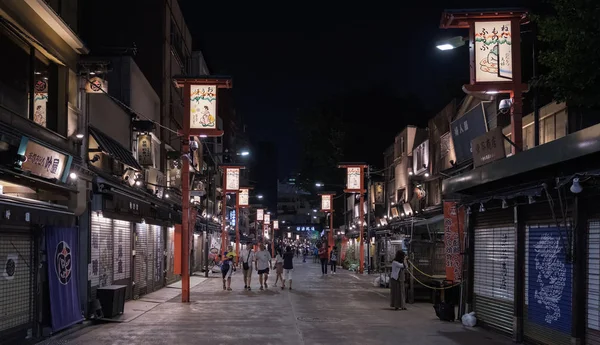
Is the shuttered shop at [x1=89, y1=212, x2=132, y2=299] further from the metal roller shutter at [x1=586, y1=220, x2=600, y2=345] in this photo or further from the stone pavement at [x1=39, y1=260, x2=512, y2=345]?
the metal roller shutter at [x1=586, y1=220, x2=600, y2=345]

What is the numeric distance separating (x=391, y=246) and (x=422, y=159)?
5234 millimetres

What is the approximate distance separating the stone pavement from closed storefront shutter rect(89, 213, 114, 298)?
5.34 feet

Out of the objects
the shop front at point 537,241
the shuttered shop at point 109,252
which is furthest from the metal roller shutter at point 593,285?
the shuttered shop at point 109,252

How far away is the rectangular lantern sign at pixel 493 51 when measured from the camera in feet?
47.6

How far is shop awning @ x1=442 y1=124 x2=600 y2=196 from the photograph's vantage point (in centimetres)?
904

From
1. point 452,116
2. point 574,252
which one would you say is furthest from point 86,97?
point 452,116

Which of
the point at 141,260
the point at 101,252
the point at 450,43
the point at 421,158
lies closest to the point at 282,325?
the point at 101,252

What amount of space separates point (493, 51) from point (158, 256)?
17859 millimetres

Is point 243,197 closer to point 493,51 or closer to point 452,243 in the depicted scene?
point 452,243

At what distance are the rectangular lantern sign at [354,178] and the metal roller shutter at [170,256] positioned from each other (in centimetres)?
1640

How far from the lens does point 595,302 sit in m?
9.81

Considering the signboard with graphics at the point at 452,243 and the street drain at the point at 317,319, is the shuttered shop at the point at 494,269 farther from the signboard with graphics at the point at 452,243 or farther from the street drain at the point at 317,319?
the street drain at the point at 317,319

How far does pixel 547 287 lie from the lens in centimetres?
1154

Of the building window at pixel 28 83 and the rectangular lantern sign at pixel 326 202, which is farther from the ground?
the building window at pixel 28 83
